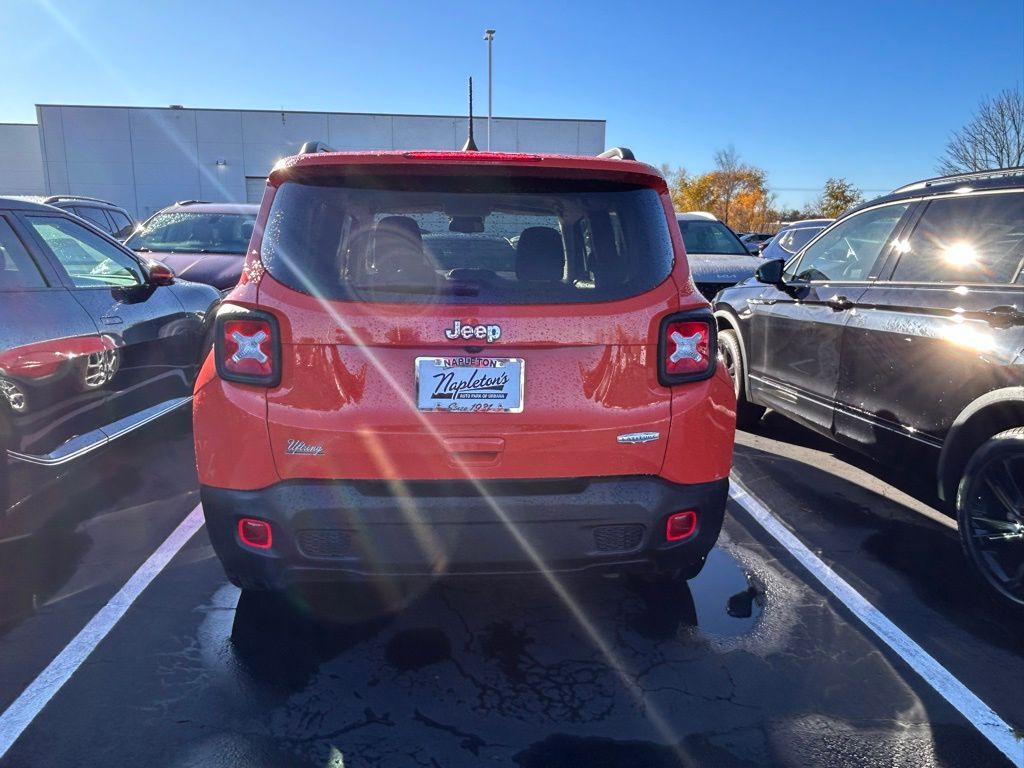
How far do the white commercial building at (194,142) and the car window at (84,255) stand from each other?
30.3 metres

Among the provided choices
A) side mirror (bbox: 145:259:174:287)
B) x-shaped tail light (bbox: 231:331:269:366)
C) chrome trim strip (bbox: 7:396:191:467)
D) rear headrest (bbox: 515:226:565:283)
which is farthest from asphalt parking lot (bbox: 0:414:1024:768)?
side mirror (bbox: 145:259:174:287)

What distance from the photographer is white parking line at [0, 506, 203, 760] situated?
95.5 inches

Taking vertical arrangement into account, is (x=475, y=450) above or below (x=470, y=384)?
below

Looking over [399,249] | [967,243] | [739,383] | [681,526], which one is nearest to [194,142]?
[739,383]

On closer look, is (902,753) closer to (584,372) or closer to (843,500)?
(584,372)

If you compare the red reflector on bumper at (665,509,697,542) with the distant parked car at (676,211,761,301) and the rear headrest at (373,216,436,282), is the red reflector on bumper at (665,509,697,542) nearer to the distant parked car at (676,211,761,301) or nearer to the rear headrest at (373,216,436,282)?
the rear headrest at (373,216,436,282)

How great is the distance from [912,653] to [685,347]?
5.03ft

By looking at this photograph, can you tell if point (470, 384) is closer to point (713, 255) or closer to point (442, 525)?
A: point (442, 525)

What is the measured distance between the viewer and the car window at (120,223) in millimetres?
10344

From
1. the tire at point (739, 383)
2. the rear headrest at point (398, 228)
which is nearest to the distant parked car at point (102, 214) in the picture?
the tire at point (739, 383)

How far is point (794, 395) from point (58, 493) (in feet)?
A: 15.3

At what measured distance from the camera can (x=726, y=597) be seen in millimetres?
3322

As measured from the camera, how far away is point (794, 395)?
489 cm

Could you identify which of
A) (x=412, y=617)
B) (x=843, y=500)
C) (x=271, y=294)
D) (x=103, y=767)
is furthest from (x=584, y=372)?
(x=843, y=500)
